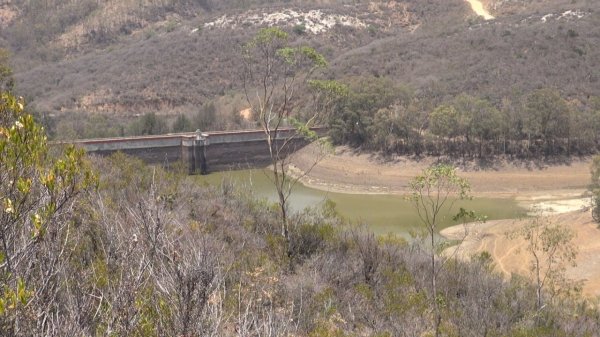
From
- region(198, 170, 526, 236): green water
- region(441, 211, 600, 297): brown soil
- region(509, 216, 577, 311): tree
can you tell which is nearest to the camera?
region(509, 216, 577, 311): tree

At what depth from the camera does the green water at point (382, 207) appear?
35.7 m

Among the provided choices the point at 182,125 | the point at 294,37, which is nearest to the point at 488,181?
the point at 182,125

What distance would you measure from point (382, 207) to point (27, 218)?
118ft

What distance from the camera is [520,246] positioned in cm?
2622

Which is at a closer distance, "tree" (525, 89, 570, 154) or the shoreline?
the shoreline

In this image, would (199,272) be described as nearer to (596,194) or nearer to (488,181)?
(596,194)

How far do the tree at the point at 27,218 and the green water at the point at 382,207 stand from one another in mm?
26290

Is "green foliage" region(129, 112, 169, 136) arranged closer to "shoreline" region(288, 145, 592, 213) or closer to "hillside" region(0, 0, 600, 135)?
"hillside" region(0, 0, 600, 135)

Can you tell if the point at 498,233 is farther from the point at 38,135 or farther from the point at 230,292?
the point at 38,135

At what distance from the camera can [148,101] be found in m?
75.2

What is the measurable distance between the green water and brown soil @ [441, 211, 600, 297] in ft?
10.9

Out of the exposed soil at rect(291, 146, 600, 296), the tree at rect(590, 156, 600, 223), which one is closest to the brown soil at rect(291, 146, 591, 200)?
the exposed soil at rect(291, 146, 600, 296)

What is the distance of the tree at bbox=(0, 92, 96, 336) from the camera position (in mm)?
5637

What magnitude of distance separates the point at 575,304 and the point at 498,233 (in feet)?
40.3
